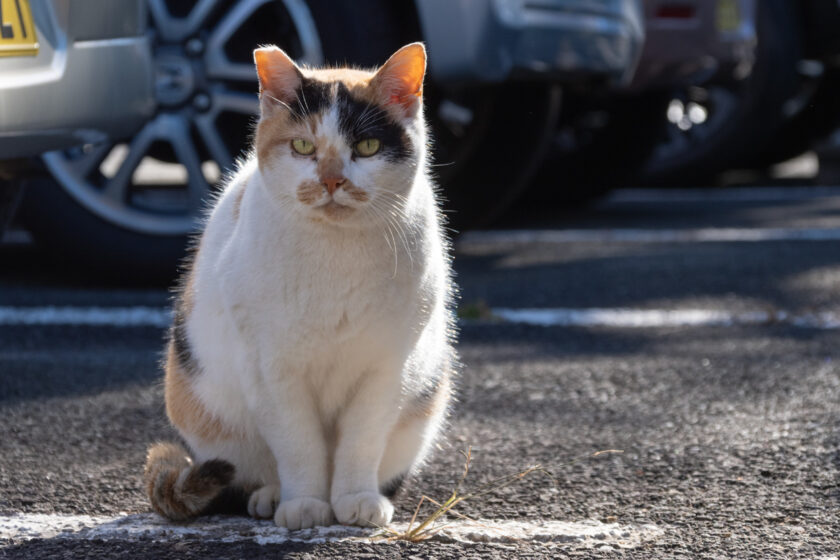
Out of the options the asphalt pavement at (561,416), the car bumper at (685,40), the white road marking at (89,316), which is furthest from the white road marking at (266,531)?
the car bumper at (685,40)

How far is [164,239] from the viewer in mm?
4246

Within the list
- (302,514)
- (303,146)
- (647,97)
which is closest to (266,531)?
(302,514)

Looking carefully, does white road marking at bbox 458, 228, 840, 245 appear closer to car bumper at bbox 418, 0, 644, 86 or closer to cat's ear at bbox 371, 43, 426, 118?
car bumper at bbox 418, 0, 644, 86

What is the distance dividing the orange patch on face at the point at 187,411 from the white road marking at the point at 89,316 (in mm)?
1566

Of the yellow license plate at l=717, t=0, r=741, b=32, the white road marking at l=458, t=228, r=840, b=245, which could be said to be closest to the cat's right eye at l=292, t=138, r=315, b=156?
the white road marking at l=458, t=228, r=840, b=245

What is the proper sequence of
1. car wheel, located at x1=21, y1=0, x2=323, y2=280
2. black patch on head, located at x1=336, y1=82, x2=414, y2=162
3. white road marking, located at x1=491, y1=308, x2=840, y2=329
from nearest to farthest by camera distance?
black patch on head, located at x1=336, y1=82, x2=414, y2=162 < white road marking, located at x1=491, y1=308, x2=840, y2=329 < car wheel, located at x1=21, y1=0, x2=323, y2=280

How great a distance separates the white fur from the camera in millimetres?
2102

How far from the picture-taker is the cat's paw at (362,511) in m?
2.15

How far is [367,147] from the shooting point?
2178 mm

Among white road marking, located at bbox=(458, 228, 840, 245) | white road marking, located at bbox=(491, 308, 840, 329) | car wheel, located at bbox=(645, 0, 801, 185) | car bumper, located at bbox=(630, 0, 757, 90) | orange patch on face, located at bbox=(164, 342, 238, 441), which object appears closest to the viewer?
orange patch on face, located at bbox=(164, 342, 238, 441)

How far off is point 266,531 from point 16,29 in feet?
4.20

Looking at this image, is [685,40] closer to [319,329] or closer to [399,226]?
[399,226]

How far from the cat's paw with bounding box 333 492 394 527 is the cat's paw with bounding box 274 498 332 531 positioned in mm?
27

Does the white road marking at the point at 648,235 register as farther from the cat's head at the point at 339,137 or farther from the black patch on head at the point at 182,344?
the cat's head at the point at 339,137
